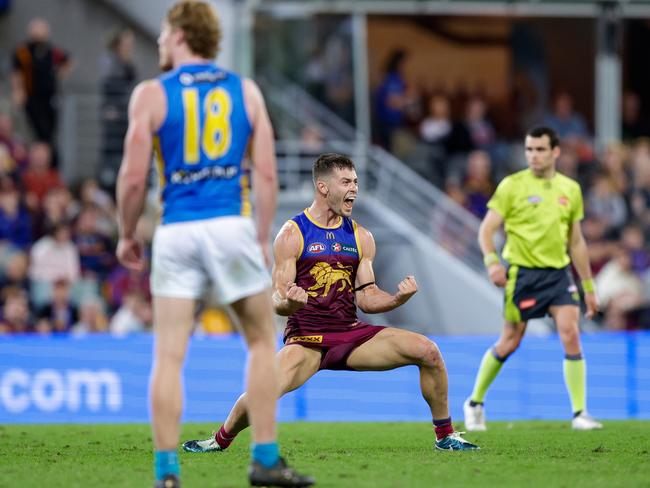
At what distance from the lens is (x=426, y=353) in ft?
29.9

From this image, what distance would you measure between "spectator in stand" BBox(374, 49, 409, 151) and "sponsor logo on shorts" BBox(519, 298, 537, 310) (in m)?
10.0

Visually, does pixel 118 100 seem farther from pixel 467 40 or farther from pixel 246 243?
pixel 246 243

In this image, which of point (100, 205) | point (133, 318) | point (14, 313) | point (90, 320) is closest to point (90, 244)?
point (100, 205)

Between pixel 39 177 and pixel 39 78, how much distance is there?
1618 mm

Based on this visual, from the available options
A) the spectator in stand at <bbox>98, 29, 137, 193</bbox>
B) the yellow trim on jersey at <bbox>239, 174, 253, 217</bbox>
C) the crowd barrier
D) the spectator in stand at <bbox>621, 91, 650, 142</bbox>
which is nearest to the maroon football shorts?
the yellow trim on jersey at <bbox>239, 174, 253, 217</bbox>

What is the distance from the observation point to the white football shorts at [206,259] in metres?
7.01

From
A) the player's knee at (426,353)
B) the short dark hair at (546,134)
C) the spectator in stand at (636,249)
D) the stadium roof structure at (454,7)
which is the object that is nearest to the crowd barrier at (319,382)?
the spectator in stand at (636,249)

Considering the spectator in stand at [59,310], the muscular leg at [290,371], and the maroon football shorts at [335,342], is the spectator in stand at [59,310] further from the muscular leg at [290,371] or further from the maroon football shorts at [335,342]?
the maroon football shorts at [335,342]

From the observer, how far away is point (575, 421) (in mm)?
12016

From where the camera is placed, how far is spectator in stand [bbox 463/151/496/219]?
66.3ft

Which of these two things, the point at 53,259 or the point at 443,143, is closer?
the point at 53,259

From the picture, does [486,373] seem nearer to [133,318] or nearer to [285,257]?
[285,257]

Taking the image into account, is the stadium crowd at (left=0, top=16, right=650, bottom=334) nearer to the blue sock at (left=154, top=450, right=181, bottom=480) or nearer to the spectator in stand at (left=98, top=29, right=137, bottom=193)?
the spectator in stand at (left=98, top=29, right=137, bottom=193)

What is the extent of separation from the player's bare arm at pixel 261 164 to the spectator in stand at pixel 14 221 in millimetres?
10896
